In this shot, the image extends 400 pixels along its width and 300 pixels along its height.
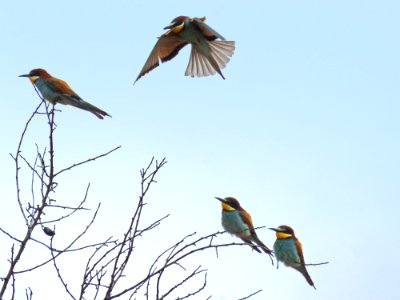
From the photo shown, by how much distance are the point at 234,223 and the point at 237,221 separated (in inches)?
1.2

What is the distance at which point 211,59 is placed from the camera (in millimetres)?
5695

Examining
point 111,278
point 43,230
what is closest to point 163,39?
point 43,230

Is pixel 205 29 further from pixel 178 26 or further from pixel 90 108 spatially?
pixel 90 108

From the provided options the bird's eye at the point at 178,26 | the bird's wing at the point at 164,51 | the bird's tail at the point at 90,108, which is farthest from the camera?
the bird's wing at the point at 164,51

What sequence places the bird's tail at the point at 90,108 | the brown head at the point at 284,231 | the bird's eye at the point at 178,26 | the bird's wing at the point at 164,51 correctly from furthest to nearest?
1. the bird's wing at the point at 164,51
2. the bird's eye at the point at 178,26
3. the brown head at the point at 284,231
4. the bird's tail at the point at 90,108

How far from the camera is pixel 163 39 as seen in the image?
220 inches

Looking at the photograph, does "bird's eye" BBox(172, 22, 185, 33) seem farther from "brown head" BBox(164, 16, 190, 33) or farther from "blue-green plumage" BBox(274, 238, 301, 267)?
"blue-green plumage" BBox(274, 238, 301, 267)

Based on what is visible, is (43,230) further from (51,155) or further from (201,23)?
(201,23)

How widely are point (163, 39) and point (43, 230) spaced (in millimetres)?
2999

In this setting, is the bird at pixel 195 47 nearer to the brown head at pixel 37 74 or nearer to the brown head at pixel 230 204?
the brown head at pixel 37 74

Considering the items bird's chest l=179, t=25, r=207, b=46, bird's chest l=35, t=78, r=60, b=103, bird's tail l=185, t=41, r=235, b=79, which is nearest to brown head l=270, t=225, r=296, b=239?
bird's tail l=185, t=41, r=235, b=79

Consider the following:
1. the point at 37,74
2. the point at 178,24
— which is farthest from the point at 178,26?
the point at 37,74

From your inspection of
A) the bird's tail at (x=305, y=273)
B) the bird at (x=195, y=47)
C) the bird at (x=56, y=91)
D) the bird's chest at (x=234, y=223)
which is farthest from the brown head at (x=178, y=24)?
the bird's tail at (x=305, y=273)

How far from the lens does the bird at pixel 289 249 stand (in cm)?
497
